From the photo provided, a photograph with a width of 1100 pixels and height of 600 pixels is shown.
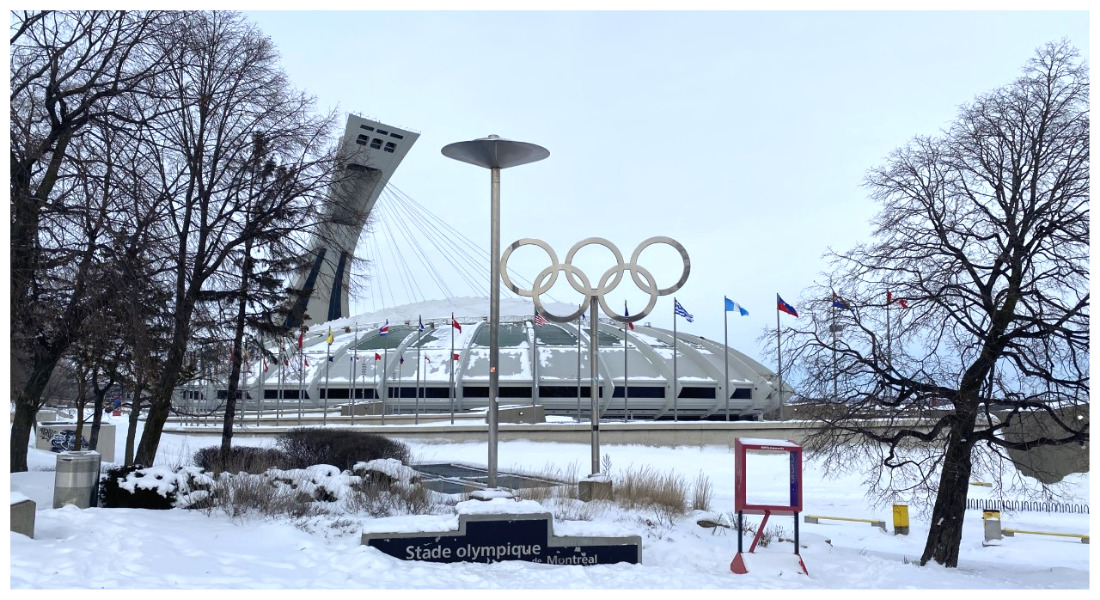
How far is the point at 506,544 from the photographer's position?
434 inches

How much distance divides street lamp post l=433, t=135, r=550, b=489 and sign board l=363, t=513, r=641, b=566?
12.5ft

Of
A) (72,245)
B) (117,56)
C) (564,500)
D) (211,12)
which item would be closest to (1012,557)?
(564,500)

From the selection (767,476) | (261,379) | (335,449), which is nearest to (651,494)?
(335,449)

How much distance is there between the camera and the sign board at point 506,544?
10.7 m

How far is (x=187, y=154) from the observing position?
1878cm

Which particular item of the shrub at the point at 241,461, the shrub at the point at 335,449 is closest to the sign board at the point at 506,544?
the shrub at the point at 241,461

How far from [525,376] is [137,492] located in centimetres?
3856

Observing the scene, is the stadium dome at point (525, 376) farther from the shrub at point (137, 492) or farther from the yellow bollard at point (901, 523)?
the shrub at point (137, 492)

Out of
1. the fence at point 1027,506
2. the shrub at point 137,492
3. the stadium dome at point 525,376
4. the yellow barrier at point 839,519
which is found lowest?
the fence at point 1027,506

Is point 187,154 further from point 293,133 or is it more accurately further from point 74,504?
point 74,504

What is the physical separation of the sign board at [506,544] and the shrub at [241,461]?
4.55 metres

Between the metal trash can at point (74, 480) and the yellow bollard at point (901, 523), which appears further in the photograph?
the yellow bollard at point (901, 523)

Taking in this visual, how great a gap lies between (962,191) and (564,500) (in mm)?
8191

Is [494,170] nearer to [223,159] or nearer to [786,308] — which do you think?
[223,159]
